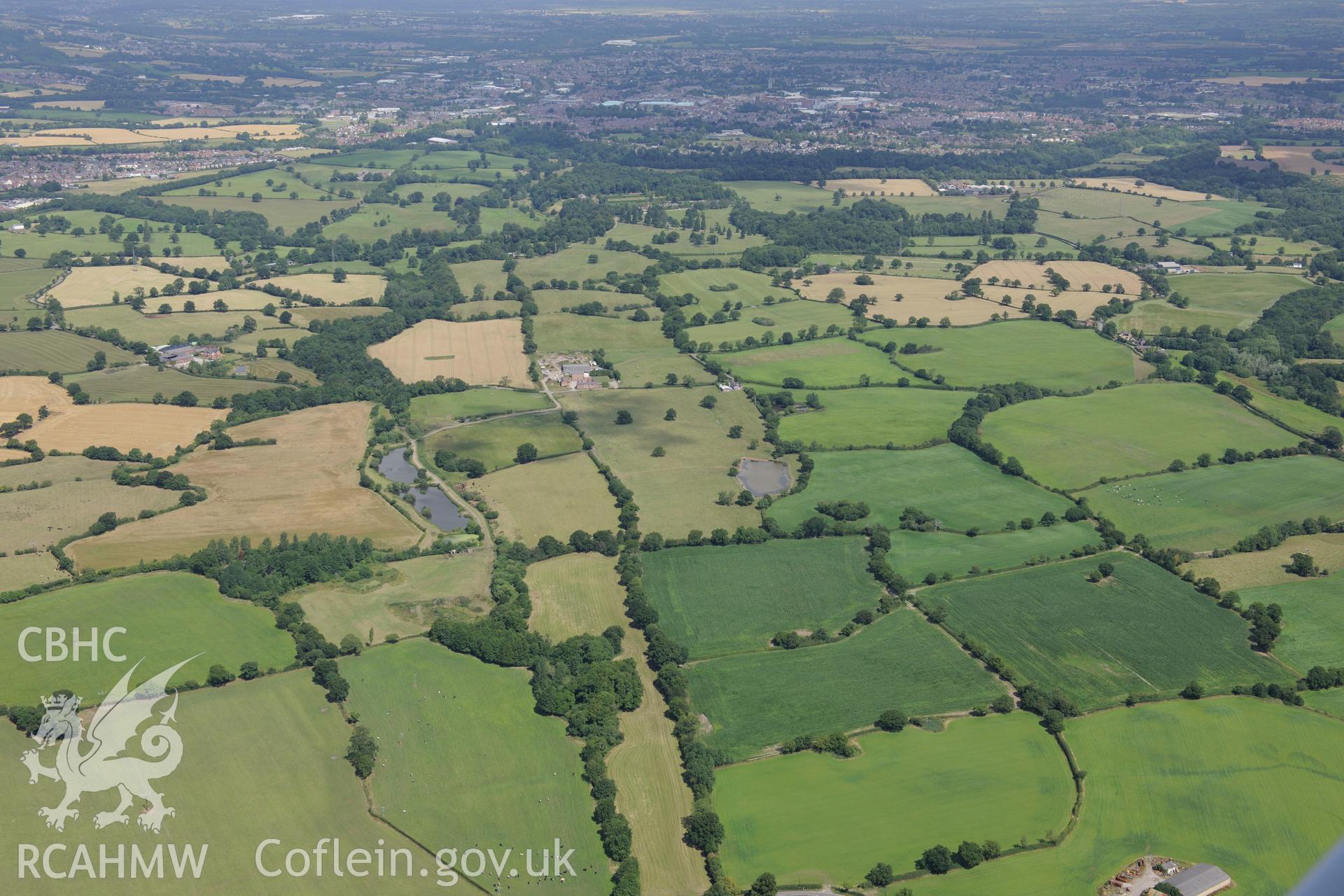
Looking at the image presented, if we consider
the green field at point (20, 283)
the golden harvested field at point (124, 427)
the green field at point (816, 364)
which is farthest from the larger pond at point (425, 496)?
the green field at point (20, 283)

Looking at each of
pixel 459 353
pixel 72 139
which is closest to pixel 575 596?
pixel 459 353

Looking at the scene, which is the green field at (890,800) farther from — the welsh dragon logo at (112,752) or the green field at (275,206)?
the green field at (275,206)

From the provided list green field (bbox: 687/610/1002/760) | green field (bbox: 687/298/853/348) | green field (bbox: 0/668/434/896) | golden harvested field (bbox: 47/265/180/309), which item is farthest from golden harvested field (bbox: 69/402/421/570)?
golden harvested field (bbox: 47/265/180/309)

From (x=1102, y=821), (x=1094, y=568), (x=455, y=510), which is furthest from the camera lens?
(x=455, y=510)

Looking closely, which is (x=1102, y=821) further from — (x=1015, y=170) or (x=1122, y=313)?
(x=1015, y=170)

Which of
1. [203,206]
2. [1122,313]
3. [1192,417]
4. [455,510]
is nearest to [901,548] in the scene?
[455,510]

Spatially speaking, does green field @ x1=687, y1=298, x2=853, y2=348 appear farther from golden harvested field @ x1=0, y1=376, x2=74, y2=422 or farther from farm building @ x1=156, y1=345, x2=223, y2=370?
golden harvested field @ x1=0, y1=376, x2=74, y2=422

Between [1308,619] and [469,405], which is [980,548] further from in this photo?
[469,405]
